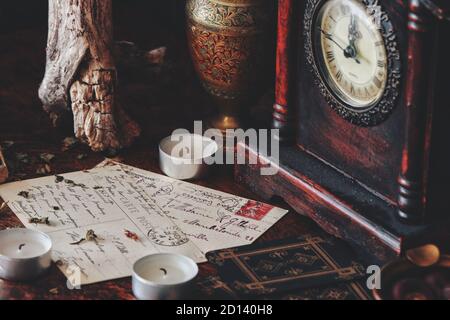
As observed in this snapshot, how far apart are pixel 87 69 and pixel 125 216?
1.04 feet

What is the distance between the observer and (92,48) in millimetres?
1814

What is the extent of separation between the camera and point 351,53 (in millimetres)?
1521

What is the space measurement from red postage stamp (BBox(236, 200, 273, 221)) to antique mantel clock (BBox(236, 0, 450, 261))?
0.09 feet

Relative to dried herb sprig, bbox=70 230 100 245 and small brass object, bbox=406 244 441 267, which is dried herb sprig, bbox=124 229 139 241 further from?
small brass object, bbox=406 244 441 267

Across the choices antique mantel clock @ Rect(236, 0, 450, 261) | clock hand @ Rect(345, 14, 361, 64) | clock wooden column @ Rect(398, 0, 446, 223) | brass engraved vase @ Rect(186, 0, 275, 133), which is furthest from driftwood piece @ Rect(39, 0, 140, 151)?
clock wooden column @ Rect(398, 0, 446, 223)

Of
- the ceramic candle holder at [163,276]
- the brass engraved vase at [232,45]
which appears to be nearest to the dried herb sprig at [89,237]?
the ceramic candle holder at [163,276]

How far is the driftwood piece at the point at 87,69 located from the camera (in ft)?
5.93

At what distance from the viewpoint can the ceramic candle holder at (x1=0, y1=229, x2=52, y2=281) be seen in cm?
146

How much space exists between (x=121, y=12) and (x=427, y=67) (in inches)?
39.6

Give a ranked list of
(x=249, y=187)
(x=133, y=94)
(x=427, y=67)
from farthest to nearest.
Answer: (x=133, y=94), (x=249, y=187), (x=427, y=67)

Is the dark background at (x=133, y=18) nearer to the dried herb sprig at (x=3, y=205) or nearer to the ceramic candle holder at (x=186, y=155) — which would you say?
the ceramic candle holder at (x=186, y=155)

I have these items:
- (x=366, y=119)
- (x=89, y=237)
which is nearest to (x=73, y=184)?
(x=89, y=237)

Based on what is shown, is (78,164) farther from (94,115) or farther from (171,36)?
(171,36)

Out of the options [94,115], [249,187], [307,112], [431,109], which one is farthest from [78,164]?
[431,109]
